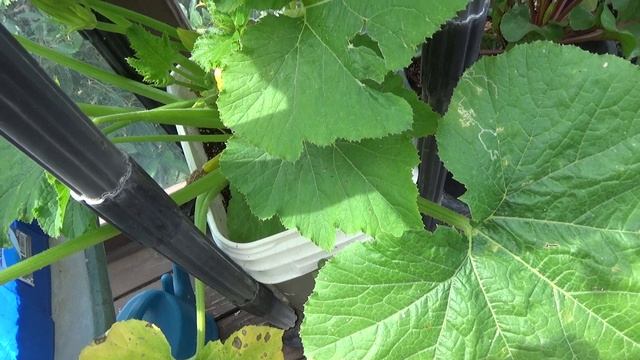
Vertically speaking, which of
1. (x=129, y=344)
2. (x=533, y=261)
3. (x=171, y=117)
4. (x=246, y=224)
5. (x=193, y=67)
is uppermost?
(x=193, y=67)

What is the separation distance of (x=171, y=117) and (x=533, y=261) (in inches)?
16.3

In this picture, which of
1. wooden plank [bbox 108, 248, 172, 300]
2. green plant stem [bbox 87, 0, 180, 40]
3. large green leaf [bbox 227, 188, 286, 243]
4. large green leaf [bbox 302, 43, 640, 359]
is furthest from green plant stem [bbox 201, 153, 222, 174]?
wooden plank [bbox 108, 248, 172, 300]

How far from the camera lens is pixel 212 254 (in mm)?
690

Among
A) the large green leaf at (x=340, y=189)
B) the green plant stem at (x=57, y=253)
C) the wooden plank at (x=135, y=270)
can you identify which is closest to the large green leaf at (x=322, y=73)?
the large green leaf at (x=340, y=189)

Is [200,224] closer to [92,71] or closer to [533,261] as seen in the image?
[92,71]

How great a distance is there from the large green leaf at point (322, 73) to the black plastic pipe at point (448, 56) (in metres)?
0.12

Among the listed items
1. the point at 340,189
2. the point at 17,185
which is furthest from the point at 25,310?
the point at 340,189

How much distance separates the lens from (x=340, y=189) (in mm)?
623

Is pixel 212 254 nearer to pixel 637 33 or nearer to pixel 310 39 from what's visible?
pixel 310 39

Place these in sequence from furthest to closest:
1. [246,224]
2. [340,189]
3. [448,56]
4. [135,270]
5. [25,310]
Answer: [135,270] < [25,310] < [246,224] < [448,56] < [340,189]

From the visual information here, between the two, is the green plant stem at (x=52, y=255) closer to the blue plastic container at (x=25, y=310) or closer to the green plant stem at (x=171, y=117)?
the green plant stem at (x=171, y=117)

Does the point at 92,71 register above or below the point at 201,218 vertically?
above

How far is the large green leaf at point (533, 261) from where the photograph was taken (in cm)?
60

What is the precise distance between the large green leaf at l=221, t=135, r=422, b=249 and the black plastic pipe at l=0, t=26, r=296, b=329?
0.09 m
